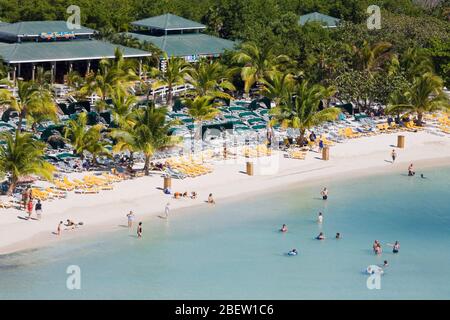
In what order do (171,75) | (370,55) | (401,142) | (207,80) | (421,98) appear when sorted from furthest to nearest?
(370,55)
(171,75)
(207,80)
(421,98)
(401,142)

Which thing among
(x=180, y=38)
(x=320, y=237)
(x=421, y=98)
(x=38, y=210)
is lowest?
(x=320, y=237)

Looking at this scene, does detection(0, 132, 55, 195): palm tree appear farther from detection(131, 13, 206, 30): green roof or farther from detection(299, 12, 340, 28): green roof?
detection(299, 12, 340, 28): green roof

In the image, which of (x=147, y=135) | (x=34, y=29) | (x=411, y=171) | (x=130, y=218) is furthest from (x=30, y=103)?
(x=411, y=171)

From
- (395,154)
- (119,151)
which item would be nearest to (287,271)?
(119,151)

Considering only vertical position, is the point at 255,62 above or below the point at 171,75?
above

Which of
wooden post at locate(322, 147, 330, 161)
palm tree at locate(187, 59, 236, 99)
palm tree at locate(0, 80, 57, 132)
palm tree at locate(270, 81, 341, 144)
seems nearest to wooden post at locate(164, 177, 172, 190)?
palm tree at locate(0, 80, 57, 132)

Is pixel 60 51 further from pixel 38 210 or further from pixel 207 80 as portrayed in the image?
pixel 38 210

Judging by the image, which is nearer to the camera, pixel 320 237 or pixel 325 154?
pixel 320 237
